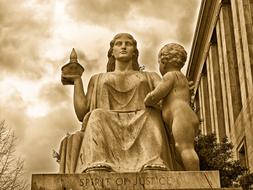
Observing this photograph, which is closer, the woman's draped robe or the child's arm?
the woman's draped robe

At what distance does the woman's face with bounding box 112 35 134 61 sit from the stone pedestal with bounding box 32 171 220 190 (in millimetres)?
2618

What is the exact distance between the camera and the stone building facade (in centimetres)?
2805

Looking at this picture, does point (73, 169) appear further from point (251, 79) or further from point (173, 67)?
point (251, 79)

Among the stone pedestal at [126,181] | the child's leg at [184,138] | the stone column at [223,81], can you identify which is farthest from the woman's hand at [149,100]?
the stone column at [223,81]

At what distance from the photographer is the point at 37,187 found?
6859 mm

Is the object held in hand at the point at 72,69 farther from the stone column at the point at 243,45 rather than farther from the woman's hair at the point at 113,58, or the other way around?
the stone column at the point at 243,45

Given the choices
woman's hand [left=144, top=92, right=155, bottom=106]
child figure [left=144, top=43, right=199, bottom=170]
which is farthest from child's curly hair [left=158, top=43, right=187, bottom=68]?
woman's hand [left=144, top=92, right=155, bottom=106]

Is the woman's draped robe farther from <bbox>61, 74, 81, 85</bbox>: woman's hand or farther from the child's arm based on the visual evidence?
<bbox>61, 74, 81, 85</bbox>: woman's hand

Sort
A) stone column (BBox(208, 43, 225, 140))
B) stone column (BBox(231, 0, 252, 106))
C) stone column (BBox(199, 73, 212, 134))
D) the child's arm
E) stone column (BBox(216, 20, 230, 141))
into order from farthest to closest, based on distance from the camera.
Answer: stone column (BBox(199, 73, 212, 134)) → stone column (BBox(208, 43, 225, 140)) → stone column (BBox(216, 20, 230, 141)) → stone column (BBox(231, 0, 252, 106)) → the child's arm

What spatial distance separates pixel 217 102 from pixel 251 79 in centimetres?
959

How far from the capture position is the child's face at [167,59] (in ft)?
27.8

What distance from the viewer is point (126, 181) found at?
6.84 meters

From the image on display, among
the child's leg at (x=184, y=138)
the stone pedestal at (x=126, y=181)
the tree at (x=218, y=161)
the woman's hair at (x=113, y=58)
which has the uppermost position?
the tree at (x=218, y=161)

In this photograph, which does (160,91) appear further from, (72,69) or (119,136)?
(72,69)
